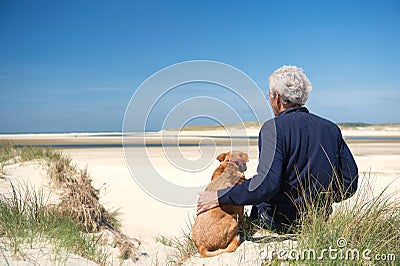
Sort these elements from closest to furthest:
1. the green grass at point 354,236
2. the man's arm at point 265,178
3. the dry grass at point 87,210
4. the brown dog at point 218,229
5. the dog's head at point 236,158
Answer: the green grass at point 354,236, the man's arm at point 265,178, the brown dog at point 218,229, the dog's head at point 236,158, the dry grass at point 87,210

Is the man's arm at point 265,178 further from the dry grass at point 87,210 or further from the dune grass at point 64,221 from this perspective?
the dry grass at point 87,210

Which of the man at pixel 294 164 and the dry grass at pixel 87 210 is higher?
the man at pixel 294 164

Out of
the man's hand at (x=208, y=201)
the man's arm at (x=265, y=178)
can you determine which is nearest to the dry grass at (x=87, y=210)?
the man's hand at (x=208, y=201)

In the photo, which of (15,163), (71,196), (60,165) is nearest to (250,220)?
(71,196)

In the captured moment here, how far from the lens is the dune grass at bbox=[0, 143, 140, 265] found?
4215 mm

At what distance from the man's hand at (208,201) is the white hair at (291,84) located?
1.35m

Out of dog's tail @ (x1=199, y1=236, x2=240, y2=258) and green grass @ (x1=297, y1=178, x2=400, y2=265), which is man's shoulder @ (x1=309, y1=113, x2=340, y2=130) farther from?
dog's tail @ (x1=199, y1=236, x2=240, y2=258)

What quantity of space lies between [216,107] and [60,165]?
4650 millimetres

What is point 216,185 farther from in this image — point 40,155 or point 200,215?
point 40,155

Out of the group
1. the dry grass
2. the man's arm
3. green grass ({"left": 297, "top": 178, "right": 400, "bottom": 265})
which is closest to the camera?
green grass ({"left": 297, "top": 178, "right": 400, "bottom": 265})

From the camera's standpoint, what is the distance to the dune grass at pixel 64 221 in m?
4.21

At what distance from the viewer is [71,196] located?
6.74 metres

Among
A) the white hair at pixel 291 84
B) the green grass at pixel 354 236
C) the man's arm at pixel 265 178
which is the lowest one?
the green grass at pixel 354 236

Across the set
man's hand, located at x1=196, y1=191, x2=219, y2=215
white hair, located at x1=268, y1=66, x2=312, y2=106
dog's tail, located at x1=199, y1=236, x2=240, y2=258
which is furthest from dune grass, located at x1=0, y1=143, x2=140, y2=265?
white hair, located at x1=268, y1=66, x2=312, y2=106
